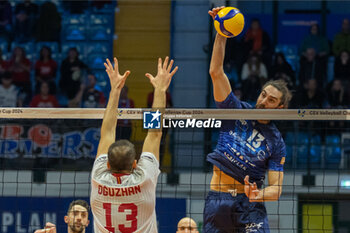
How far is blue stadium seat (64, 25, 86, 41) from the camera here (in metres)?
15.7

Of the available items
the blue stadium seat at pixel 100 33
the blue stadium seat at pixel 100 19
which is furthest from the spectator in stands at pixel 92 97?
the blue stadium seat at pixel 100 19

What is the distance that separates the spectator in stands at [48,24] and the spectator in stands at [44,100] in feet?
4.56

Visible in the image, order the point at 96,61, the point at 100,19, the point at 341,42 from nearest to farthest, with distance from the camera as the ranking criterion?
1. the point at 341,42
2. the point at 96,61
3. the point at 100,19

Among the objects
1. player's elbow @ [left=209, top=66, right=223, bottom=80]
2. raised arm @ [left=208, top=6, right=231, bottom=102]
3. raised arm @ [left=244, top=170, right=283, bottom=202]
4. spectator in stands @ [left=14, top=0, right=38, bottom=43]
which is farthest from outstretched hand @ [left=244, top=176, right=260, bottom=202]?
spectator in stands @ [left=14, top=0, right=38, bottom=43]

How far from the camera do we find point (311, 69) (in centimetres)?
1457

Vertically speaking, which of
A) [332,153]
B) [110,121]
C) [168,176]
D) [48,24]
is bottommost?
[168,176]

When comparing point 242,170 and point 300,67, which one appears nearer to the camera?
point 242,170

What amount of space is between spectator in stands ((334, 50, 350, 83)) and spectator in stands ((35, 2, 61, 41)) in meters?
6.16

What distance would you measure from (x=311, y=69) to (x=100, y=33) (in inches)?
186

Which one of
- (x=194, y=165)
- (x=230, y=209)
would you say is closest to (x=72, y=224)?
(x=230, y=209)

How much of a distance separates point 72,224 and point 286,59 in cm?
806

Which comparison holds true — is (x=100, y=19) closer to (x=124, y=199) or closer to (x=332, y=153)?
(x=332, y=153)

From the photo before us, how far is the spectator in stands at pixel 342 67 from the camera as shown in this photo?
47.9ft

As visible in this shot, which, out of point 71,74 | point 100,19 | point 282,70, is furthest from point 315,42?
point 71,74
